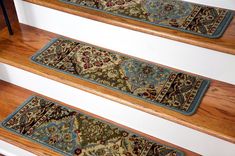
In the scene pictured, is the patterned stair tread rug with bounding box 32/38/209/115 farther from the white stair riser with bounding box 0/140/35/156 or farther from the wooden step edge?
the white stair riser with bounding box 0/140/35/156

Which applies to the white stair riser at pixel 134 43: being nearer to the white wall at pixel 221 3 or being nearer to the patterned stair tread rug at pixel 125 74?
the patterned stair tread rug at pixel 125 74

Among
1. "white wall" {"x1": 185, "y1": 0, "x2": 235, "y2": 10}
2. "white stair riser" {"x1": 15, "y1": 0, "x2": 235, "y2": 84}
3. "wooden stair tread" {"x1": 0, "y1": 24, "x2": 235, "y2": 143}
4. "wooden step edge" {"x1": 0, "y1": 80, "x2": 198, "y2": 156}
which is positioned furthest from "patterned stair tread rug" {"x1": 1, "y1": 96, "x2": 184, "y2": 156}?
"white wall" {"x1": 185, "y1": 0, "x2": 235, "y2": 10}

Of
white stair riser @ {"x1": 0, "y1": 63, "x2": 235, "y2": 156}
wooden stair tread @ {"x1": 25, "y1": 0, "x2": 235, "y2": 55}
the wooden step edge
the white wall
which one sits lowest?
the wooden step edge

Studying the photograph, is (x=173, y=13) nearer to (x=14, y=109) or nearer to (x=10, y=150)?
(x=14, y=109)

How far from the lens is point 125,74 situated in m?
1.74

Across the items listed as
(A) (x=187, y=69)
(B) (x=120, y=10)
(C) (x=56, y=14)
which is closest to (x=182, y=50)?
(A) (x=187, y=69)

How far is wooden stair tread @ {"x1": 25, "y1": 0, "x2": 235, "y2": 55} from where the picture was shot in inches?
61.4

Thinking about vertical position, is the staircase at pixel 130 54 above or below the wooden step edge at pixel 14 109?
above

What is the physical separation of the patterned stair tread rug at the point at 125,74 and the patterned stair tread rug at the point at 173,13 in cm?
21

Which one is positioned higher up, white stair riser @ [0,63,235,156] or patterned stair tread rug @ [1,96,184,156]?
white stair riser @ [0,63,235,156]

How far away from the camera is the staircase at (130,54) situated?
1.53 metres

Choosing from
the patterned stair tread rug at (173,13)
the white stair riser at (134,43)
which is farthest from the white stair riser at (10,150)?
the patterned stair tread rug at (173,13)

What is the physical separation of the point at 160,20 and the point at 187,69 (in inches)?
11.0

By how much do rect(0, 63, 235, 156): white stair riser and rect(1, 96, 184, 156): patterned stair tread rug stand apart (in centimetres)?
4
